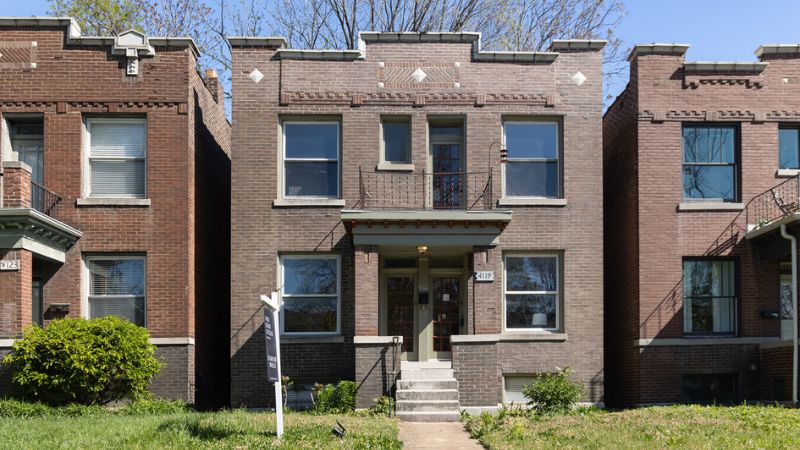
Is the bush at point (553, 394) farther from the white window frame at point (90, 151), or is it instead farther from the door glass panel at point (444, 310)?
the white window frame at point (90, 151)

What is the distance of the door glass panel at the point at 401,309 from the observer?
1977cm

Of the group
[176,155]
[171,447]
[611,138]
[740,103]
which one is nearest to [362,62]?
[176,155]

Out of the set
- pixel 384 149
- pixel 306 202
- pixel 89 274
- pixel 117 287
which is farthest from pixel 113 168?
pixel 384 149

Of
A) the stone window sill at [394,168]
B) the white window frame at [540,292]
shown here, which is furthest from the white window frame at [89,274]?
the white window frame at [540,292]

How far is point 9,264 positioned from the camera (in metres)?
17.1

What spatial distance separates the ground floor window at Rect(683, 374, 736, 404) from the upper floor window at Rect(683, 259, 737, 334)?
0.97 metres

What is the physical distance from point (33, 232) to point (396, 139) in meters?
7.62

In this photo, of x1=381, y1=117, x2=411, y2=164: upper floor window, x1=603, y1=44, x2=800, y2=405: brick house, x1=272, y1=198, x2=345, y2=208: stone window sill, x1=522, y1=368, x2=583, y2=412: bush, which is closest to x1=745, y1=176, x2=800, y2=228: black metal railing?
x1=603, y1=44, x2=800, y2=405: brick house

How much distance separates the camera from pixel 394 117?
1980cm

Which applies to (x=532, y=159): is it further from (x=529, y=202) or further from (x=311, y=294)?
(x=311, y=294)

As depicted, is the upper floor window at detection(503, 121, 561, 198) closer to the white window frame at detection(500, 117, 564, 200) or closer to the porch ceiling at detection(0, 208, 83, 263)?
the white window frame at detection(500, 117, 564, 200)

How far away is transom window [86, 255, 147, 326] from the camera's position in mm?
18984

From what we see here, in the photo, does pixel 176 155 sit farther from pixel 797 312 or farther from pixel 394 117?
pixel 797 312

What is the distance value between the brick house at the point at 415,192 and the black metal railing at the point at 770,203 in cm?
328
